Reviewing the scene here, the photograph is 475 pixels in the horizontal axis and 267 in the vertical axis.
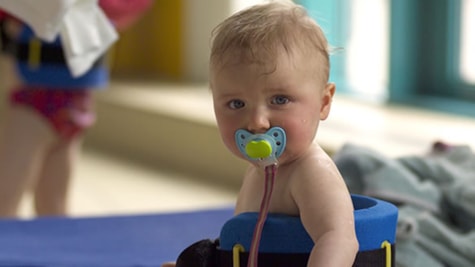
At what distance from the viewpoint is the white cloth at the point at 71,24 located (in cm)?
134

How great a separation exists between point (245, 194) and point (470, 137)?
1610 mm

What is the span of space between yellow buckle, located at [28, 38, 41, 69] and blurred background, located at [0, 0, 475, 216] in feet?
2.62

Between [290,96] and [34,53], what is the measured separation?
1.12 metres

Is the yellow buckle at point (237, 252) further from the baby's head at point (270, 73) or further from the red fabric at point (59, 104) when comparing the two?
the red fabric at point (59, 104)

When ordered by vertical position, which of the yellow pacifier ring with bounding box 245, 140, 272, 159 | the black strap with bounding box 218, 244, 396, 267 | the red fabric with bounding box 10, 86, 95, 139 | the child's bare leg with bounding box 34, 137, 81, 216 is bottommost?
the child's bare leg with bounding box 34, 137, 81, 216

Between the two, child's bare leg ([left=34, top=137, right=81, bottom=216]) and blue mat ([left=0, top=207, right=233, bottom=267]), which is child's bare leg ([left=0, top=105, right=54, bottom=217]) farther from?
blue mat ([left=0, top=207, right=233, bottom=267])

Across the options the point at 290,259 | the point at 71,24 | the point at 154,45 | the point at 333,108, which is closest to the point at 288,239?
the point at 290,259

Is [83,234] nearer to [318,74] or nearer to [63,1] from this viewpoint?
[63,1]

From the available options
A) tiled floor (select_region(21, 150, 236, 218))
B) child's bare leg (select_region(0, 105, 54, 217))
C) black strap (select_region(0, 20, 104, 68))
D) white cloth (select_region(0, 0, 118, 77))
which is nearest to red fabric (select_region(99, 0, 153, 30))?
black strap (select_region(0, 20, 104, 68))

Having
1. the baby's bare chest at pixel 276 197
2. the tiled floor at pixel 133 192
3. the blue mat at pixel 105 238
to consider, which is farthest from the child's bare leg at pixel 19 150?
the baby's bare chest at pixel 276 197

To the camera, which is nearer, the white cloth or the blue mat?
the white cloth

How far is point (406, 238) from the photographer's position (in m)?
1.47

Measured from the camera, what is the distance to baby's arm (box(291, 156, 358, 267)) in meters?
0.97

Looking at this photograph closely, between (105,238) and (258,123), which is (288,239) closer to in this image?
(258,123)
